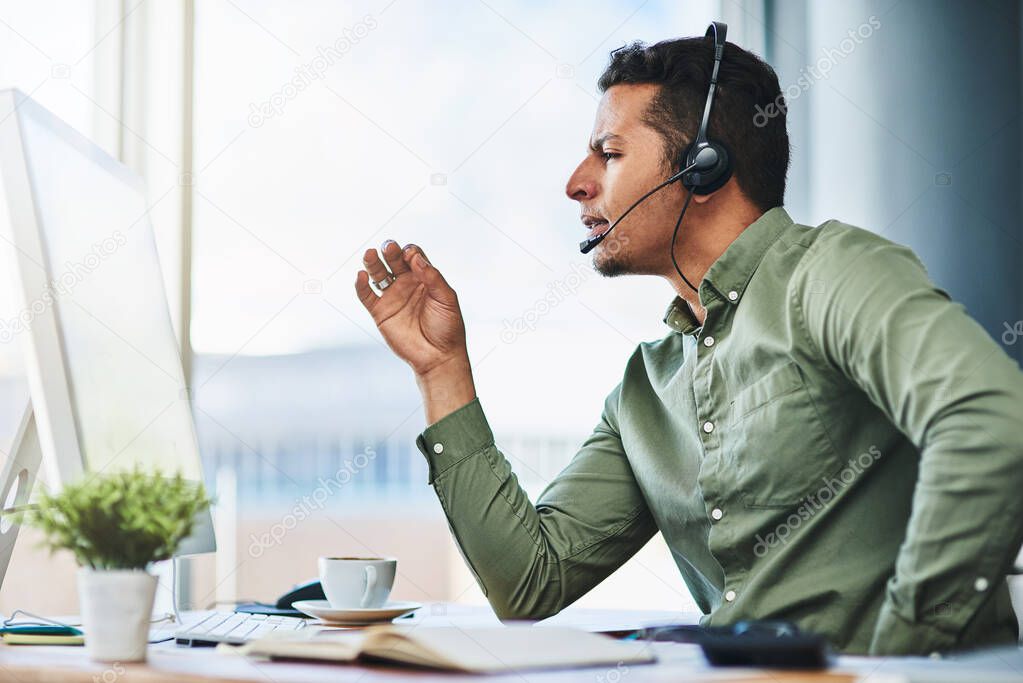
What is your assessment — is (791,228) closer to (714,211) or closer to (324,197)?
(714,211)

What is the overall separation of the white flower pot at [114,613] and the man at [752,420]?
1.70 feet

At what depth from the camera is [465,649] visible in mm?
680

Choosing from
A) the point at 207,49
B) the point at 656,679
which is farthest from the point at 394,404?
the point at 656,679

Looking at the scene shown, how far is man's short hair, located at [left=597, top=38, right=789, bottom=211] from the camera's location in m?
1.35

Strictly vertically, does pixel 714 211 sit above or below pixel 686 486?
above

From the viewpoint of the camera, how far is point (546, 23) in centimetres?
218

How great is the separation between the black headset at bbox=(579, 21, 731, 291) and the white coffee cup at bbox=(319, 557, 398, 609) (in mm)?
508

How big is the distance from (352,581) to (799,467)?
0.52 m


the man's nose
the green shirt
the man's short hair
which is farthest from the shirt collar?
the man's nose

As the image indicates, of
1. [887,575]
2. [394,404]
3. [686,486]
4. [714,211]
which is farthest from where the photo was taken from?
[394,404]

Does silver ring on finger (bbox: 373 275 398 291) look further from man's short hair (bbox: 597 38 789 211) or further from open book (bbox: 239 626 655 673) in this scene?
open book (bbox: 239 626 655 673)

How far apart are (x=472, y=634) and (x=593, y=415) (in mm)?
1376

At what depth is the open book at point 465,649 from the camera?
2.18 feet
